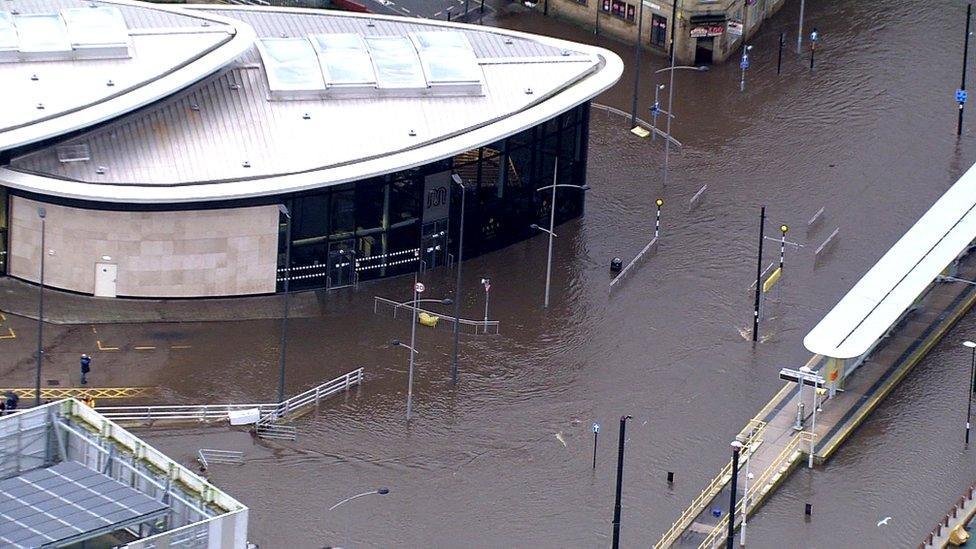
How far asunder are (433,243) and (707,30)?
112 ft

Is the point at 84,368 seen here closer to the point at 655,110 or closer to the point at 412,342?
the point at 412,342

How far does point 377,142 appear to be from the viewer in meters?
144

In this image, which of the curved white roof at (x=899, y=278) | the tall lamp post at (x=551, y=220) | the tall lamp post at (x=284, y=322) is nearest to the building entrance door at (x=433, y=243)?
the tall lamp post at (x=551, y=220)

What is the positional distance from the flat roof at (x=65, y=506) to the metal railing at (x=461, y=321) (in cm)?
4504

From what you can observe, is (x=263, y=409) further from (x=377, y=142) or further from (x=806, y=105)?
(x=806, y=105)

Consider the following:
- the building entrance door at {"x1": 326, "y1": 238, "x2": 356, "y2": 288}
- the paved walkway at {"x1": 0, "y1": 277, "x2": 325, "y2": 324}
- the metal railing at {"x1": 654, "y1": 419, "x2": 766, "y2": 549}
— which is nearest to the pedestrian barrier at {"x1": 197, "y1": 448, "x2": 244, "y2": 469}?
the paved walkway at {"x1": 0, "y1": 277, "x2": 325, "y2": 324}

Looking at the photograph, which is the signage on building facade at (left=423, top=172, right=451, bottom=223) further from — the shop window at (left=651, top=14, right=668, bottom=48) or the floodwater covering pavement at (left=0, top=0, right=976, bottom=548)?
the shop window at (left=651, top=14, right=668, bottom=48)

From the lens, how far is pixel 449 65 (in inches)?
5802

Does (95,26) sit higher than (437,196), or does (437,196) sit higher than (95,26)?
(95,26)

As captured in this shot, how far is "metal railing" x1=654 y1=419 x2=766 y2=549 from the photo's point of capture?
122 metres

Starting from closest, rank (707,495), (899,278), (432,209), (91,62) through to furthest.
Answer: (707,495) → (899,278) → (91,62) → (432,209)

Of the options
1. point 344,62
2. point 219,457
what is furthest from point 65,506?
point 344,62

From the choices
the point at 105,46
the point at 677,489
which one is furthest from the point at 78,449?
the point at 105,46

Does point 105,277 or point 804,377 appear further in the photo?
point 105,277
